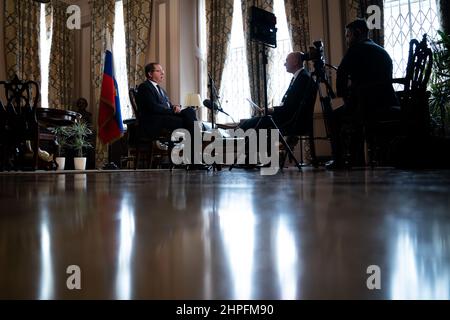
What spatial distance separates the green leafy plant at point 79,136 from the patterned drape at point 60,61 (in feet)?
2.33

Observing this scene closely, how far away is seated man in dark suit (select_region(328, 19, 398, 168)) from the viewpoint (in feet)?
6.78

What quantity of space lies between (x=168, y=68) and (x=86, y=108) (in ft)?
5.67

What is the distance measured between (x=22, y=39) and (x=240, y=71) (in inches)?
133

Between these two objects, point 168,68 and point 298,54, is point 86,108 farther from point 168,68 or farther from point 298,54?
point 298,54

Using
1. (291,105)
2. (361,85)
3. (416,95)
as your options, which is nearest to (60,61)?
(291,105)

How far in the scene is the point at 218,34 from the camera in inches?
197

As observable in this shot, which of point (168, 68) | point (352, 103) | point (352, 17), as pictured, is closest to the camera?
point (352, 103)

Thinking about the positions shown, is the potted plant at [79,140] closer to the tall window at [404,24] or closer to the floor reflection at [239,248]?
the tall window at [404,24]

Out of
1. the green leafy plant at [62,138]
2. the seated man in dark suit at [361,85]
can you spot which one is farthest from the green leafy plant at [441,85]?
the green leafy plant at [62,138]

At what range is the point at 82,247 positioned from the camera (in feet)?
0.62

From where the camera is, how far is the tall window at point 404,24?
12.9 feet

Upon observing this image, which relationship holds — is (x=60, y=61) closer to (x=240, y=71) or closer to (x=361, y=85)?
(x=240, y=71)

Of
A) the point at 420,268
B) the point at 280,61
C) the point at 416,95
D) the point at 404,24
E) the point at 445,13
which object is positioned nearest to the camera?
the point at 420,268
